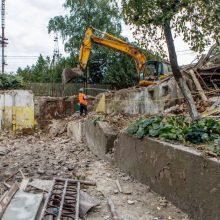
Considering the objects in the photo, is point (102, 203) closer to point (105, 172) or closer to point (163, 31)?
point (105, 172)

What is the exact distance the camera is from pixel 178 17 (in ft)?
19.1

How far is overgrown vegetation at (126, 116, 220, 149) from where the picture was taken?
5316 mm

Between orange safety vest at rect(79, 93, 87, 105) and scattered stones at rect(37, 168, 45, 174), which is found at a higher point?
orange safety vest at rect(79, 93, 87, 105)

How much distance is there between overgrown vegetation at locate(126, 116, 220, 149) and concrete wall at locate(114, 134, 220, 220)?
0.18 meters

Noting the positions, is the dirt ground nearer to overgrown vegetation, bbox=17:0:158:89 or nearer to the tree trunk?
the tree trunk

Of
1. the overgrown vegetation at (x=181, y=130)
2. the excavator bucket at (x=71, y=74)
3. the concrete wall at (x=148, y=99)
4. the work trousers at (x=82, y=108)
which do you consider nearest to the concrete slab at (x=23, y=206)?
the overgrown vegetation at (x=181, y=130)

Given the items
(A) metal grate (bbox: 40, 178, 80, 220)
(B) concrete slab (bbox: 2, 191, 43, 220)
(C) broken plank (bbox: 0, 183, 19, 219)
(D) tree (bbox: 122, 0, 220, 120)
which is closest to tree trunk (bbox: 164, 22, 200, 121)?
(D) tree (bbox: 122, 0, 220, 120)

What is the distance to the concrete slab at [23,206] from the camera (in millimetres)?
4379

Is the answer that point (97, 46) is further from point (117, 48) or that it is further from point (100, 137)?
point (100, 137)

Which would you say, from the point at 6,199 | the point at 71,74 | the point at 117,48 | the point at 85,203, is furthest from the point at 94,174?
Answer: the point at 117,48

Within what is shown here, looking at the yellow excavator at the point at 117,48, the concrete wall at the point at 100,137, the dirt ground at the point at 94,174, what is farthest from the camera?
the yellow excavator at the point at 117,48

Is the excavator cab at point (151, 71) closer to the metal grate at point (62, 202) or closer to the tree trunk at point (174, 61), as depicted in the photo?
the tree trunk at point (174, 61)

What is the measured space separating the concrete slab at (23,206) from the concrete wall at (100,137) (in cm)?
324

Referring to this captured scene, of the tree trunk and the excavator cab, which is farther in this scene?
the excavator cab
